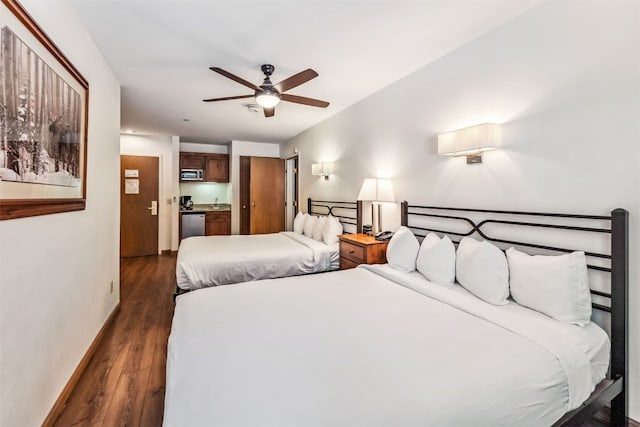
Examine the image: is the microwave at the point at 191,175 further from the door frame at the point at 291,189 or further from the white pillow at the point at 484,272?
the white pillow at the point at 484,272

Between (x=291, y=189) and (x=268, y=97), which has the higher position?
(x=268, y=97)

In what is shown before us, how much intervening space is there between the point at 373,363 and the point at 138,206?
6.20 meters

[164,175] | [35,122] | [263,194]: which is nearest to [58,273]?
[35,122]

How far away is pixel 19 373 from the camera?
4.42 ft

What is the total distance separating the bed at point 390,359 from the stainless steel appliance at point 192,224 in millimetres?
4674

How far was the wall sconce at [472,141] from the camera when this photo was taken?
2.09 meters

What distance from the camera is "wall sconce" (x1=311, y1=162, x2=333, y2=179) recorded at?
4.51m

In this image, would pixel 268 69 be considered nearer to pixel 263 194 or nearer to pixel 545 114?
pixel 545 114

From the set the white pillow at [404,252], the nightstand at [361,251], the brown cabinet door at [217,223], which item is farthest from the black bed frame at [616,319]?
the brown cabinet door at [217,223]

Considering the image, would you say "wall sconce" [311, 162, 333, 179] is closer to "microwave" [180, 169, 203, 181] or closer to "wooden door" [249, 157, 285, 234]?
"wooden door" [249, 157, 285, 234]

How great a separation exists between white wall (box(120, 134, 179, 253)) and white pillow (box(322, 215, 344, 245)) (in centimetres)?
390

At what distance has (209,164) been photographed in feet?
21.8

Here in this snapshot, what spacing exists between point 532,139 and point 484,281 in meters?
1.00

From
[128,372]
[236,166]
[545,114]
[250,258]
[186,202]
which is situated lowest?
[128,372]
